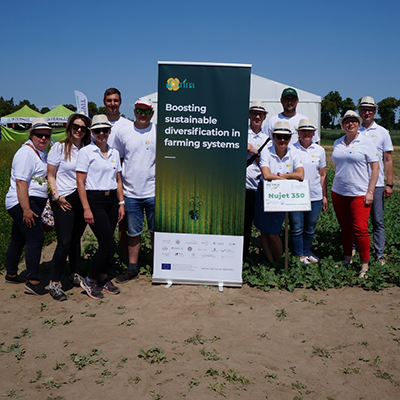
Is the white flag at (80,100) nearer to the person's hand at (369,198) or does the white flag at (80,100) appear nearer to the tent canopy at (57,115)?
the person's hand at (369,198)

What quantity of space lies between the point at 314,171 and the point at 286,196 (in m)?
0.74

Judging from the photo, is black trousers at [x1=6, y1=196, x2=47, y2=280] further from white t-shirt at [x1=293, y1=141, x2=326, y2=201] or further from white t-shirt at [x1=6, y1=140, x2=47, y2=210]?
white t-shirt at [x1=293, y1=141, x2=326, y2=201]

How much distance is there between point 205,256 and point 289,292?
1.10 meters

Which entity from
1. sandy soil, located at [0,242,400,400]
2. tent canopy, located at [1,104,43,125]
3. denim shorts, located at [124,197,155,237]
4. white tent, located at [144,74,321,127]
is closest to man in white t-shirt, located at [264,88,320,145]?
denim shorts, located at [124,197,155,237]

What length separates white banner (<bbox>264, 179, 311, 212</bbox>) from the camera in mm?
5391

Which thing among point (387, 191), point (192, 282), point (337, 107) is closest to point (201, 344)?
point (192, 282)

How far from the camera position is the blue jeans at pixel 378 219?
5.98 m

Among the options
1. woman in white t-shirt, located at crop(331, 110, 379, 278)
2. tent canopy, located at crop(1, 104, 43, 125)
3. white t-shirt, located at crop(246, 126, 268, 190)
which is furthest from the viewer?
tent canopy, located at crop(1, 104, 43, 125)

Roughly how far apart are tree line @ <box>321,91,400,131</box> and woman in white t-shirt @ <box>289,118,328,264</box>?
86.1 metres

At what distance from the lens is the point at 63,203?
502 cm

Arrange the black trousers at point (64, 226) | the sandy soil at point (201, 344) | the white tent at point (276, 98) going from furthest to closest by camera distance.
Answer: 1. the white tent at point (276, 98)
2. the black trousers at point (64, 226)
3. the sandy soil at point (201, 344)

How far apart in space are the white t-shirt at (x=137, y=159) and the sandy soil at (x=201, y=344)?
1239mm

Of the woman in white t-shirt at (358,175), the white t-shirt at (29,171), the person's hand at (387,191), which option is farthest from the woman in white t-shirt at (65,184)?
the person's hand at (387,191)

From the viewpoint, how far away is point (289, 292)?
5.40 metres
